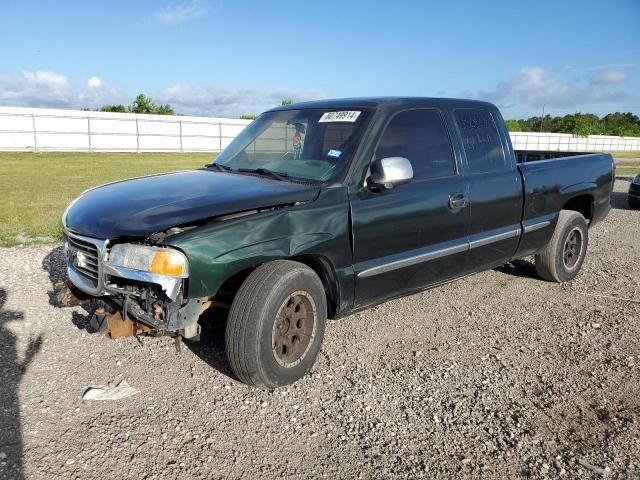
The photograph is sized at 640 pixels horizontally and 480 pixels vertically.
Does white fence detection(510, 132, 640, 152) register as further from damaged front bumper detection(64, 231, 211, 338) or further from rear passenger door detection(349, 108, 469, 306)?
damaged front bumper detection(64, 231, 211, 338)

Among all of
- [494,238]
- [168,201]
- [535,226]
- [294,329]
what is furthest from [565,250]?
[168,201]

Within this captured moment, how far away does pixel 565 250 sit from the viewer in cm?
596

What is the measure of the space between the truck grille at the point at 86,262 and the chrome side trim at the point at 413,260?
1.71m

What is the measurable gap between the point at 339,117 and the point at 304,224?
116 centimetres

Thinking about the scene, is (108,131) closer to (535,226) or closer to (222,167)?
(222,167)

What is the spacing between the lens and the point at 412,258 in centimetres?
407

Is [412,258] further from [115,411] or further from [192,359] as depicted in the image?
[115,411]

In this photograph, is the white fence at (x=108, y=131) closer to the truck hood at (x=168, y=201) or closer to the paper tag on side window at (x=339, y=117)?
the paper tag on side window at (x=339, y=117)

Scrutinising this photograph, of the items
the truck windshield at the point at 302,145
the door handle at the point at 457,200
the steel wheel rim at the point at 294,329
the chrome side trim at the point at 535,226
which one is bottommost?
the steel wheel rim at the point at 294,329

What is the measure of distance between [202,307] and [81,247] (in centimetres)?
94

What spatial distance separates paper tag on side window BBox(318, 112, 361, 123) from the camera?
13.3 ft

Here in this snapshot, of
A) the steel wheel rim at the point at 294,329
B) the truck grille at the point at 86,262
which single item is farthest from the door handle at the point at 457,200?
the truck grille at the point at 86,262

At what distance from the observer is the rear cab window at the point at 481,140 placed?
464cm

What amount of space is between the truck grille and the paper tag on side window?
1.96 m
